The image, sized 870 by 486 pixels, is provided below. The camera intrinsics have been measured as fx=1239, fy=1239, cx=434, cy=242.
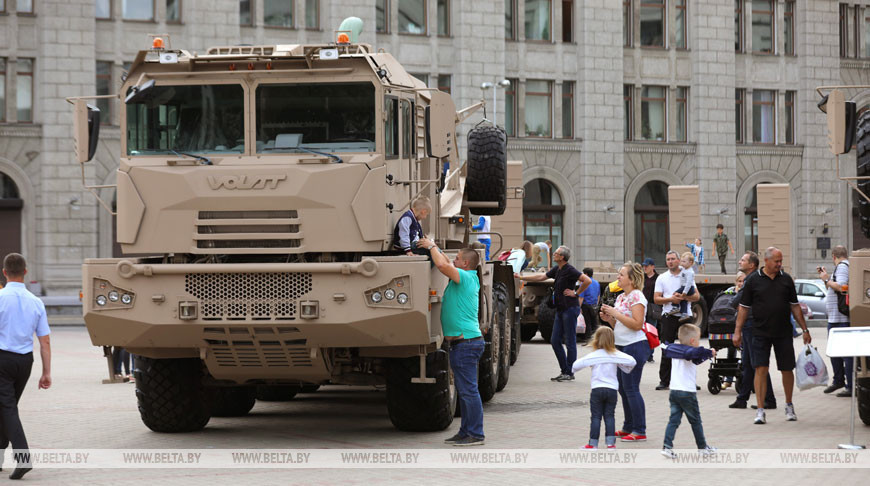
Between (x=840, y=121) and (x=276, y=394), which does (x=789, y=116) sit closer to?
(x=276, y=394)

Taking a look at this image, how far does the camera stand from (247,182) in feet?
36.9

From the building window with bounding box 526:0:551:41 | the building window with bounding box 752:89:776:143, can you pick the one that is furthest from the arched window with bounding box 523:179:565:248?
the building window with bounding box 752:89:776:143

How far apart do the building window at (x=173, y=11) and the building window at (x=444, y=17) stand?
961cm

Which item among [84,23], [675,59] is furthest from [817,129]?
[84,23]

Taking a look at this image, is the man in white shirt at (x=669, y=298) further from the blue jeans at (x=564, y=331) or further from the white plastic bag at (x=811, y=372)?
the white plastic bag at (x=811, y=372)

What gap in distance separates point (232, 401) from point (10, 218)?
2979 cm

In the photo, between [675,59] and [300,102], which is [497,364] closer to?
[300,102]

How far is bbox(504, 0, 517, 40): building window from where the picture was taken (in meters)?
47.1

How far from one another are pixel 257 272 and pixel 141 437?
8.29 feet

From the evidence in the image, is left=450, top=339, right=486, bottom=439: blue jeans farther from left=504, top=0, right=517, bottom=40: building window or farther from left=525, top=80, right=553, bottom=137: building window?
left=504, top=0, right=517, bottom=40: building window

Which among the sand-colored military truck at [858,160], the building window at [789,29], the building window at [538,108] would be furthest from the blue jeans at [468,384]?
the building window at [789,29]

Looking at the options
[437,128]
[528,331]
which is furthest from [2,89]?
[437,128]

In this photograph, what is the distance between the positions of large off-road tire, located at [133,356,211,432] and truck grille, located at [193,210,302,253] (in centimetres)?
160

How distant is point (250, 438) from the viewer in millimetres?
12273
